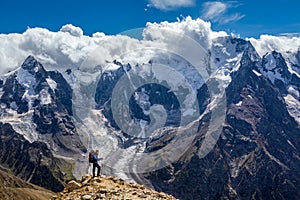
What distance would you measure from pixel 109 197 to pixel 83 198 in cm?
188

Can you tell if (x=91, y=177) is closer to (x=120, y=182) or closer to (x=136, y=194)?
(x=120, y=182)

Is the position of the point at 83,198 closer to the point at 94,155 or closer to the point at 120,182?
the point at 120,182

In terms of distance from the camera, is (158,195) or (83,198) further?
(158,195)

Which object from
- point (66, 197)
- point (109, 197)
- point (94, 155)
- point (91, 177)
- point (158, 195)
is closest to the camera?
point (109, 197)

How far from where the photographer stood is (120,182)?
4472 cm

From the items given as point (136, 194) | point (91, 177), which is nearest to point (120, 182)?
point (91, 177)

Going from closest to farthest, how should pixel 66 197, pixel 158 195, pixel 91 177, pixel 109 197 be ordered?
pixel 109 197 → pixel 66 197 → pixel 158 195 → pixel 91 177

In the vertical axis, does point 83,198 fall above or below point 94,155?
below

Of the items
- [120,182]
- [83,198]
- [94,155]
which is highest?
[94,155]

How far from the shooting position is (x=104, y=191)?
38031mm

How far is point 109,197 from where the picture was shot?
3669 cm

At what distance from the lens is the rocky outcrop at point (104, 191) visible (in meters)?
37.3

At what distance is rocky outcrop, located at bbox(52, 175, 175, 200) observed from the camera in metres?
37.3

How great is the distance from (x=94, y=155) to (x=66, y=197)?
9906 mm
